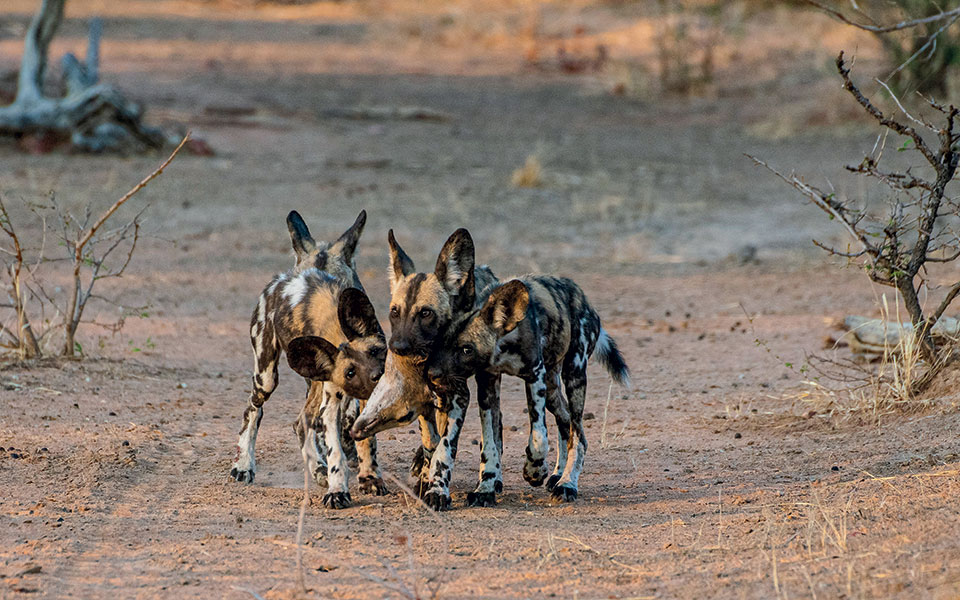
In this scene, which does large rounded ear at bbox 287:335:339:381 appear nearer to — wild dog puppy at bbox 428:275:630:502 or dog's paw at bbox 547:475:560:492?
wild dog puppy at bbox 428:275:630:502

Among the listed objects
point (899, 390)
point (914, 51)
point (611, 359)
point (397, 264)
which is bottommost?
point (899, 390)

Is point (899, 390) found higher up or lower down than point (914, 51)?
lower down

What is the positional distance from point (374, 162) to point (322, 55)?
11.2m

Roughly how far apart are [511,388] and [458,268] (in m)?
2.85

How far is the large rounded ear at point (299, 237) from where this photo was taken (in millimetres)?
6047

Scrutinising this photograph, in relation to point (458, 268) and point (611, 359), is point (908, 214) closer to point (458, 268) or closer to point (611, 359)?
point (611, 359)

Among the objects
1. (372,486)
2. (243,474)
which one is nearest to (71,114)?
(243,474)

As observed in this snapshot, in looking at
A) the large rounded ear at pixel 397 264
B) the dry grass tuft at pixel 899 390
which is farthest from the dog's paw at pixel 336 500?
the dry grass tuft at pixel 899 390

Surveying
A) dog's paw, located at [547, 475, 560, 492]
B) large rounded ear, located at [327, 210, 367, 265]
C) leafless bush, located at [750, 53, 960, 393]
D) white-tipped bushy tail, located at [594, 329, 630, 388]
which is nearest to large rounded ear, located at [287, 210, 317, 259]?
large rounded ear, located at [327, 210, 367, 265]

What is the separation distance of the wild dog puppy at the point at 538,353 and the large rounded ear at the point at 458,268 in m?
0.10

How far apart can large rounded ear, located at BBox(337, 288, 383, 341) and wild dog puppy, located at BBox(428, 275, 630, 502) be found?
13.6 inches

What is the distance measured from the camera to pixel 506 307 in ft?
16.5

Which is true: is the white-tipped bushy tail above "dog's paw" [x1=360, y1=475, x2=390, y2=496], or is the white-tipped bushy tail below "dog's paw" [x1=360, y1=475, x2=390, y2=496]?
above

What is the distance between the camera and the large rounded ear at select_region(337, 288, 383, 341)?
502 cm
